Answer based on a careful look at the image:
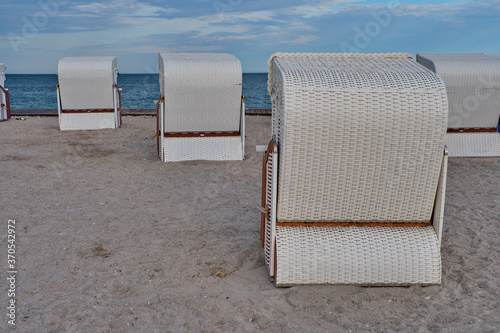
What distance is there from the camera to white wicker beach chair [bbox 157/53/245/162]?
842 centimetres

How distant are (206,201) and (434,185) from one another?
332 centimetres

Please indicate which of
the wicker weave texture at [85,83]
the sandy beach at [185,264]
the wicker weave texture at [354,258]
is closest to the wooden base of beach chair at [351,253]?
the wicker weave texture at [354,258]

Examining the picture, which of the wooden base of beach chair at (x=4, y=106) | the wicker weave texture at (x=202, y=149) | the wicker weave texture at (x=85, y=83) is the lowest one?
the wooden base of beach chair at (x=4, y=106)

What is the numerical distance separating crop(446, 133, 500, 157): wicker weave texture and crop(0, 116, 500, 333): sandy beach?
1528mm

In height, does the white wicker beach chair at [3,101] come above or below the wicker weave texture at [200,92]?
below

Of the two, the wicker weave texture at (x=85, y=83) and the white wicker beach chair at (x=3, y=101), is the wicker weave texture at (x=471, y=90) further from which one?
the white wicker beach chair at (x=3, y=101)

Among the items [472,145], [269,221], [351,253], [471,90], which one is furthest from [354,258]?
[471,90]

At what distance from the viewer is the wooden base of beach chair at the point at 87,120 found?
12766 mm

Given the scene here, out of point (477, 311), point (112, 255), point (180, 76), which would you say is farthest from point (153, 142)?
point (477, 311)

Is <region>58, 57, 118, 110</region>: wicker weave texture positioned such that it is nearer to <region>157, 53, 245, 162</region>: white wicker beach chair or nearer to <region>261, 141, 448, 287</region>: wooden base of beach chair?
<region>157, 53, 245, 162</region>: white wicker beach chair

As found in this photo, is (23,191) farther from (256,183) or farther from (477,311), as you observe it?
(477,311)

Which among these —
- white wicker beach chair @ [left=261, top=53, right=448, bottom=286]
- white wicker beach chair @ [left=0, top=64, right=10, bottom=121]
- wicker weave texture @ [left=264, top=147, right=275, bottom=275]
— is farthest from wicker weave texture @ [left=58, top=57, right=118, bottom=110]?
wicker weave texture @ [left=264, top=147, right=275, bottom=275]

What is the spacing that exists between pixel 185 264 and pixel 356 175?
1792 millimetres

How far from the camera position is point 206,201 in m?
6.40
